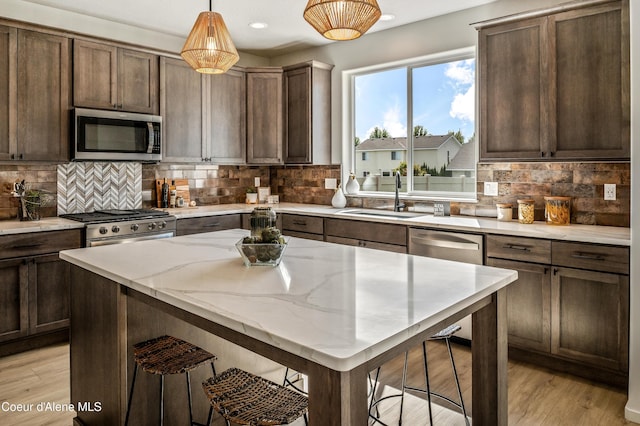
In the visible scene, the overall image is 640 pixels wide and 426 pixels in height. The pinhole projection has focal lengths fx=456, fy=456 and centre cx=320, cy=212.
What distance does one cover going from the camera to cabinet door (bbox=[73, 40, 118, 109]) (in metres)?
3.71

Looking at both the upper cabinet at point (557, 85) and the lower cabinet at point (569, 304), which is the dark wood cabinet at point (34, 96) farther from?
the lower cabinet at point (569, 304)

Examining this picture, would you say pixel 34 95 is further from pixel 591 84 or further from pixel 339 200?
pixel 591 84

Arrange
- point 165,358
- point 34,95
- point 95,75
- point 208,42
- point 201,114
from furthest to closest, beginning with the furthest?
point 201,114
point 95,75
point 34,95
point 208,42
point 165,358

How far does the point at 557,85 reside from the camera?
122 inches

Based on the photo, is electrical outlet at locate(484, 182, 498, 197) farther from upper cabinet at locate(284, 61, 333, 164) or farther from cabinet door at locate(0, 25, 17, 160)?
cabinet door at locate(0, 25, 17, 160)

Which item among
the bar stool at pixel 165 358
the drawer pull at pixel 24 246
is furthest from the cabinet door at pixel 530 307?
the drawer pull at pixel 24 246

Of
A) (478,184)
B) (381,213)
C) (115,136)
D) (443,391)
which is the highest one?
(115,136)

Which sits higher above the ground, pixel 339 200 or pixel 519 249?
pixel 339 200

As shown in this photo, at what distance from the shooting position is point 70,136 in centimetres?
371

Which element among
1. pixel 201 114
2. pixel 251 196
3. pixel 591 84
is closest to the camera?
pixel 591 84

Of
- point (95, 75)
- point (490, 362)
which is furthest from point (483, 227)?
point (95, 75)

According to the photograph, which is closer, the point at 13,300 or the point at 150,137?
the point at 13,300

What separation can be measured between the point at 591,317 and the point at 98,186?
13.2 feet

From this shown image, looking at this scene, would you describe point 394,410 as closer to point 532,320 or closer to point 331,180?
point 532,320
